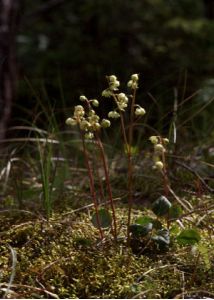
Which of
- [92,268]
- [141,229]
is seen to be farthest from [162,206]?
[92,268]

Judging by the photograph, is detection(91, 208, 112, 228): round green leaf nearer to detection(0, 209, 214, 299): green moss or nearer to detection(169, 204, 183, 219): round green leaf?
detection(0, 209, 214, 299): green moss

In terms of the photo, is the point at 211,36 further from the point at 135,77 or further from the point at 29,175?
the point at 135,77

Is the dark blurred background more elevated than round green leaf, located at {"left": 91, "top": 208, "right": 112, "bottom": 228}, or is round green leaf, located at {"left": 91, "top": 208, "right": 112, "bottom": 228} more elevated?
the dark blurred background

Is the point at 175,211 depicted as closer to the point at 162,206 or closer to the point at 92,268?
the point at 162,206

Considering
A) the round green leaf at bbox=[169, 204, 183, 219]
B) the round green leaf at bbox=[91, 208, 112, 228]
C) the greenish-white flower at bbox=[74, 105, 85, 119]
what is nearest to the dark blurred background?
the round green leaf at bbox=[169, 204, 183, 219]

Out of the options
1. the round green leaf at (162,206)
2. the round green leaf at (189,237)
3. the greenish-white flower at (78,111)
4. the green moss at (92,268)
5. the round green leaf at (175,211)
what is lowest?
the green moss at (92,268)

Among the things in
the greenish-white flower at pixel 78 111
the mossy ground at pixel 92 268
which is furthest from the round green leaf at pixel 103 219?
the greenish-white flower at pixel 78 111

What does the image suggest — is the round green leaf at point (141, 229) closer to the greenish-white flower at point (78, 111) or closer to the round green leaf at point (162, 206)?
the round green leaf at point (162, 206)
